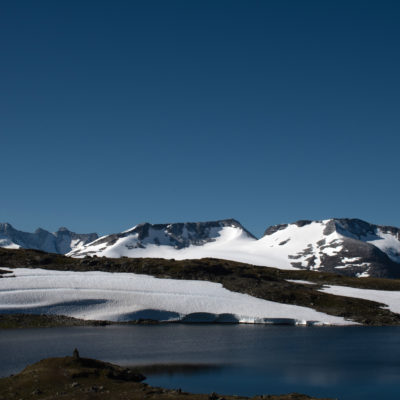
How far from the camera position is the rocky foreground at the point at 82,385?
37438mm

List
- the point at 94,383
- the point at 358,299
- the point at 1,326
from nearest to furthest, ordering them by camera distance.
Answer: the point at 94,383 → the point at 1,326 → the point at 358,299

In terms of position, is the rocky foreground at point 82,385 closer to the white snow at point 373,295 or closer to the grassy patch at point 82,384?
the grassy patch at point 82,384

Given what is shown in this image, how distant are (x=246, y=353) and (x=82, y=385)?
27.9 m

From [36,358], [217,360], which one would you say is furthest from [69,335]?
[217,360]

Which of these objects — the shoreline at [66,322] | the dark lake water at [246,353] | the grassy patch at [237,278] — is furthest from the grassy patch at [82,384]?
the grassy patch at [237,278]

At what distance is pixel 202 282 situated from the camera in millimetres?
132500

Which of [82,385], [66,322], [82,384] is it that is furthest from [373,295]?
[82,385]

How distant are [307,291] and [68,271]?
207 ft

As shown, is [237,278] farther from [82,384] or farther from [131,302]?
[82,384]

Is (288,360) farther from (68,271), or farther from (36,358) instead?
(68,271)

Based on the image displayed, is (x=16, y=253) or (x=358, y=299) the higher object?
(x=16, y=253)

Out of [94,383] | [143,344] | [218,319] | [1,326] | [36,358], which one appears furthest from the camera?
[218,319]

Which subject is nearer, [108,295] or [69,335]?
[69,335]

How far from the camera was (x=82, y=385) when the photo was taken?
40.5 meters
